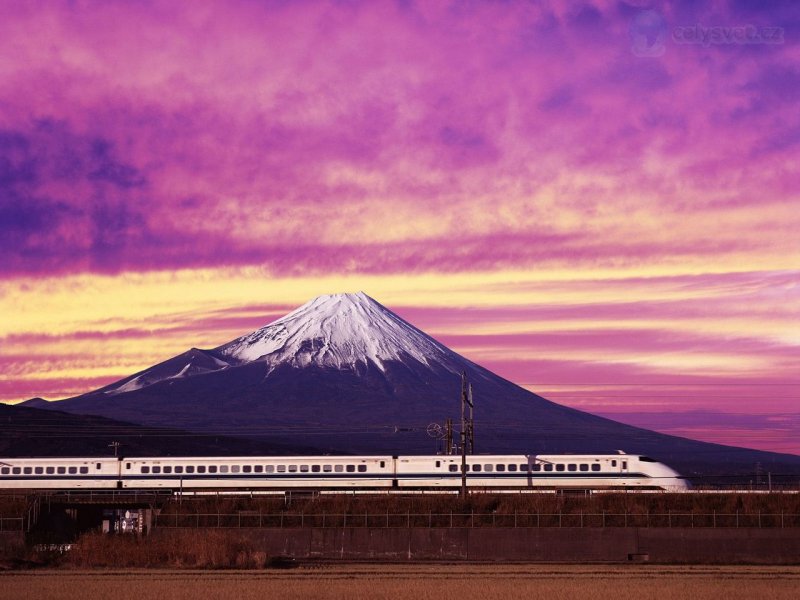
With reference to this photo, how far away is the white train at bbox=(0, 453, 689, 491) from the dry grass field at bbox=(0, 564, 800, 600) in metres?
27.3

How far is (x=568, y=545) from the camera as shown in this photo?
6222cm

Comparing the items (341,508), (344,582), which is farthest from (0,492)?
(344,582)

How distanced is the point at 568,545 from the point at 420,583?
18443 millimetres

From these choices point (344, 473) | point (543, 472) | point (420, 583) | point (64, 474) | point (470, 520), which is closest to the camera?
point (420, 583)

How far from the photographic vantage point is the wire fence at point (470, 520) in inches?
2501

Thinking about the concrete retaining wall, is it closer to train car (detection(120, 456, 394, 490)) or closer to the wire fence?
the wire fence

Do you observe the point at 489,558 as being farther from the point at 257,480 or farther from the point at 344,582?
the point at 257,480

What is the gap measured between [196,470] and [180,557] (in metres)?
33.2

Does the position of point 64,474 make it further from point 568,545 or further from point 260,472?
point 568,545

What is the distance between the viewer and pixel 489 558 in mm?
62469

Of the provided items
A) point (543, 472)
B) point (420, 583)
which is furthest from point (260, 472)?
point (420, 583)

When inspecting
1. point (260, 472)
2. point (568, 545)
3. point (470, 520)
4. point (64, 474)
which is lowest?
point (568, 545)

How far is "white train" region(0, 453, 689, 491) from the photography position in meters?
82.1

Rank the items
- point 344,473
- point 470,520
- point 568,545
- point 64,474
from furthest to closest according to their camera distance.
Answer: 1. point 64,474
2. point 344,473
3. point 470,520
4. point 568,545
